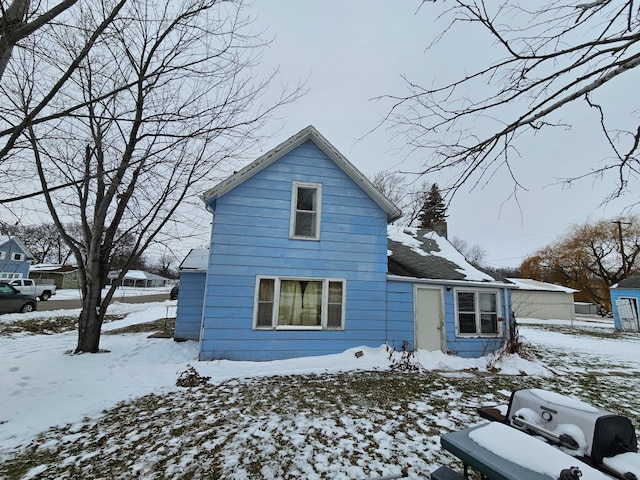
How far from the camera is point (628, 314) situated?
20172mm

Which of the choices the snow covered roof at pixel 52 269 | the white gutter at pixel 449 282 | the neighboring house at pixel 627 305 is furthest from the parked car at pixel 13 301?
the neighboring house at pixel 627 305

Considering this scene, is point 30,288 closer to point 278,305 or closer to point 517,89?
point 278,305

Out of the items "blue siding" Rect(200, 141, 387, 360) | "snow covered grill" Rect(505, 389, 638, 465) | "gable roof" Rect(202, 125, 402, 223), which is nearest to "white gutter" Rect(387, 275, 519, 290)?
"blue siding" Rect(200, 141, 387, 360)

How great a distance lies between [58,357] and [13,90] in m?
5.91

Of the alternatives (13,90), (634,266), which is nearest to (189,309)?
(13,90)

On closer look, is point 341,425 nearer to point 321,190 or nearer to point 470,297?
point 321,190

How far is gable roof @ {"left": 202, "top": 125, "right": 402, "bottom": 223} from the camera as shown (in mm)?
7913

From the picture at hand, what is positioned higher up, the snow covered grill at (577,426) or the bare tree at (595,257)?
the bare tree at (595,257)

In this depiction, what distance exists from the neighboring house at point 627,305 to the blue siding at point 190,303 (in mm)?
26582

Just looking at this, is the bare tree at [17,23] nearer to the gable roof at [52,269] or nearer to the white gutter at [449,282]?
the white gutter at [449,282]

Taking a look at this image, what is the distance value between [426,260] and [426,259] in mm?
96

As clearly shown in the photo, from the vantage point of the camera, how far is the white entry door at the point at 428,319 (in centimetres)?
891

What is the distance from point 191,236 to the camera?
9125mm

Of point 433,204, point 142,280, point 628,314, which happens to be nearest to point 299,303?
point 433,204
